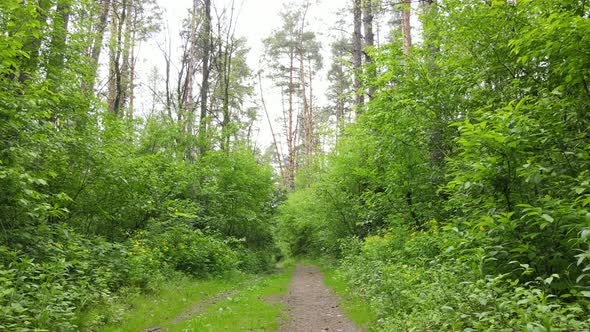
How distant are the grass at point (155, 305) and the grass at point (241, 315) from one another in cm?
62

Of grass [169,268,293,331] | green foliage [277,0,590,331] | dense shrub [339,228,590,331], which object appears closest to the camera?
dense shrub [339,228,590,331]

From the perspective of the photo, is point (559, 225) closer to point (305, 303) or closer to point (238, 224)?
point (305, 303)

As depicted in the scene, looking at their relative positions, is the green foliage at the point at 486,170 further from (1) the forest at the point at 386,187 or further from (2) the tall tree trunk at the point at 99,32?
(2) the tall tree trunk at the point at 99,32

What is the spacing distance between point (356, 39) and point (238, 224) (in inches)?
437

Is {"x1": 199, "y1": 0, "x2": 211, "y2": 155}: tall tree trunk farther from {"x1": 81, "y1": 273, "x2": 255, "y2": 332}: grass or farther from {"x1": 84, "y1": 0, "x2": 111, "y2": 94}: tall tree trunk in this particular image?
{"x1": 81, "y1": 273, "x2": 255, "y2": 332}: grass

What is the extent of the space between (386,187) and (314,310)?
4058mm

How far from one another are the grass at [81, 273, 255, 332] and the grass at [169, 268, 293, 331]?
62 centimetres

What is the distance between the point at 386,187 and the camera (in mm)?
10523

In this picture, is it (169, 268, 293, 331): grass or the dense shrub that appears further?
(169, 268, 293, 331): grass

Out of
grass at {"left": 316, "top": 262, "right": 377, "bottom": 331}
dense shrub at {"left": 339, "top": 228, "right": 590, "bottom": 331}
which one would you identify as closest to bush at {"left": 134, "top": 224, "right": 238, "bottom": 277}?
grass at {"left": 316, "top": 262, "right": 377, "bottom": 331}

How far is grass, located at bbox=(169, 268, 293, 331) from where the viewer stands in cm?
673

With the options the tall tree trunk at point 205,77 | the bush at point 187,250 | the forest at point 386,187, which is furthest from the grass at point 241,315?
the tall tree trunk at point 205,77

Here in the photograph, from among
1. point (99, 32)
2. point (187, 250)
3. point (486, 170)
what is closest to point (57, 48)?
point (99, 32)

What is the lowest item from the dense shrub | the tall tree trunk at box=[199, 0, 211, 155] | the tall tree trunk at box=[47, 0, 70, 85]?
the dense shrub
